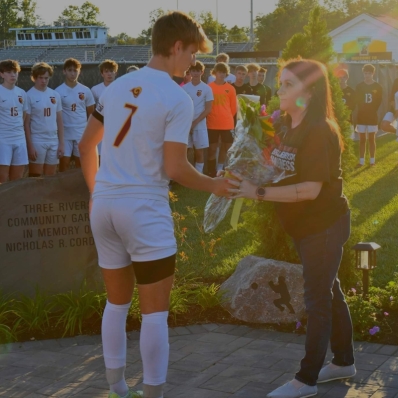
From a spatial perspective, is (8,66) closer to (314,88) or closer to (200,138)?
(200,138)

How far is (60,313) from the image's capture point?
20.0ft

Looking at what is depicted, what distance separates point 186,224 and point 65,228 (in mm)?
4063

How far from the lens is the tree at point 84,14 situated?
103m

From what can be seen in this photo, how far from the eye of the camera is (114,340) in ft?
13.5

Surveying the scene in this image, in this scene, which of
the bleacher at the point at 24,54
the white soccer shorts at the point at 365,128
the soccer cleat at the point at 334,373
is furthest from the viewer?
the bleacher at the point at 24,54

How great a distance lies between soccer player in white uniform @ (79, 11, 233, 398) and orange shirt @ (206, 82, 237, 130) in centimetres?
991

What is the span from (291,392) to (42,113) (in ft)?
23.9

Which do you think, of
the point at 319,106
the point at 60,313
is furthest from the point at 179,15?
the point at 60,313

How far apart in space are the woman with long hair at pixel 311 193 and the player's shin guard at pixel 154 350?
0.80 meters

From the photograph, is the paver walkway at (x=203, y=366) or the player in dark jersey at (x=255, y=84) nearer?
the paver walkway at (x=203, y=366)

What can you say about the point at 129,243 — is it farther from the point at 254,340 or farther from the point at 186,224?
the point at 186,224

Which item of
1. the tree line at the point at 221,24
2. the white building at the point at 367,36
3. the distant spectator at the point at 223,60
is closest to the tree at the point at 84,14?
the tree line at the point at 221,24

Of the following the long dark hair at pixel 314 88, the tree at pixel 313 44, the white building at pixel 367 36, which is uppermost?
the white building at pixel 367 36

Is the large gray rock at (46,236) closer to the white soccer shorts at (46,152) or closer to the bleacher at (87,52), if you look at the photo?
the white soccer shorts at (46,152)
